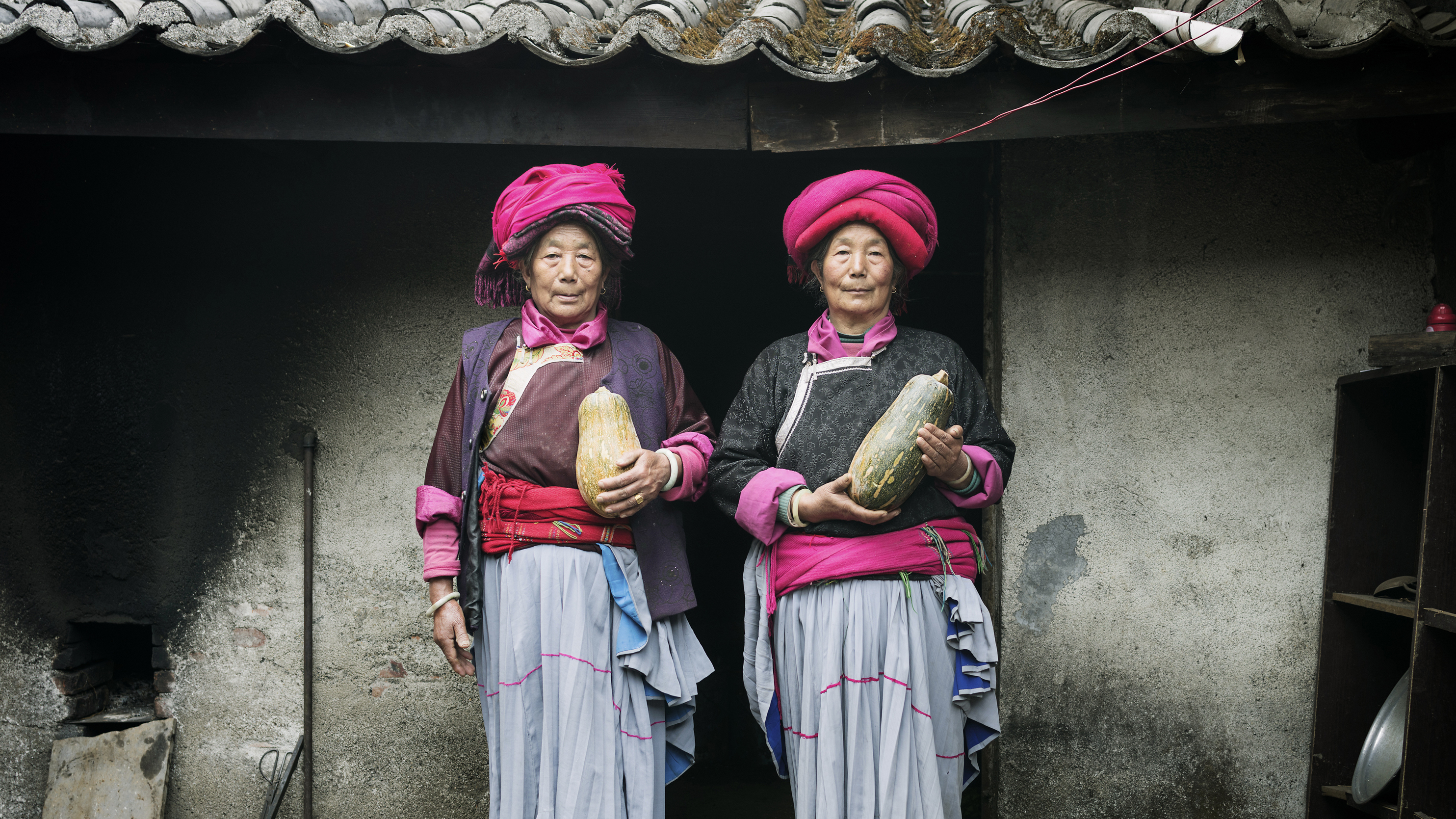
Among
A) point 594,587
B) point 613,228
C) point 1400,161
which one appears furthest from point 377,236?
point 1400,161

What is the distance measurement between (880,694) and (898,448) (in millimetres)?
743

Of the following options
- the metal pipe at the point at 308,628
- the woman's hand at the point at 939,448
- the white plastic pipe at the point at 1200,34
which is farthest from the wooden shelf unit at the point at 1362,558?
the metal pipe at the point at 308,628

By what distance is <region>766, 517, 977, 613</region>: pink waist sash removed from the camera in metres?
2.70

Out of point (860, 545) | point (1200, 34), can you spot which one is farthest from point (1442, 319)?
point (860, 545)

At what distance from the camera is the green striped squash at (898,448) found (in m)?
2.56

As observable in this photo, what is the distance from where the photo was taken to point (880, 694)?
2.69 m

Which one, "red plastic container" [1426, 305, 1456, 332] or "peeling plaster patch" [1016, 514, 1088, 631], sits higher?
"red plastic container" [1426, 305, 1456, 332]

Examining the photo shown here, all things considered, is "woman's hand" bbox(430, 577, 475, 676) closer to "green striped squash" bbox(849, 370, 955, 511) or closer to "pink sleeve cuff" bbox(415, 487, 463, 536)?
"pink sleeve cuff" bbox(415, 487, 463, 536)

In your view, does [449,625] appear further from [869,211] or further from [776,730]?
[869,211]

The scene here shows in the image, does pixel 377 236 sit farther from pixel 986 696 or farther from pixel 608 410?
pixel 986 696

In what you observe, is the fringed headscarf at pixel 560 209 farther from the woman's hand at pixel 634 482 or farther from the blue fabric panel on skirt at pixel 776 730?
the blue fabric panel on skirt at pixel 776 730

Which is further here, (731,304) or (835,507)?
(731,304)

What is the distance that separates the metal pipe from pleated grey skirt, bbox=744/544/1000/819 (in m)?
1.99

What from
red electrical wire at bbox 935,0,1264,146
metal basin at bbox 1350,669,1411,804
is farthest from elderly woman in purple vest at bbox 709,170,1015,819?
metal basin at bbox 1350,669,1411,804
